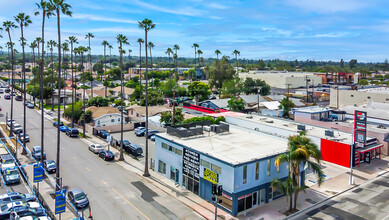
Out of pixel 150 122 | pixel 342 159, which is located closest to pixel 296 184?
pixel 342 159

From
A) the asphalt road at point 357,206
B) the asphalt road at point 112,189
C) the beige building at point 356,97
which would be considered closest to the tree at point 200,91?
the beige building at point 356,97

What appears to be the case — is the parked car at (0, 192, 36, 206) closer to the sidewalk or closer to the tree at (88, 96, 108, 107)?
the sidewalk

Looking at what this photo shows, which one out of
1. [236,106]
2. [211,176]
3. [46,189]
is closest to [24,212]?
[46,189]

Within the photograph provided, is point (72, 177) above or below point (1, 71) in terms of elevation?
below

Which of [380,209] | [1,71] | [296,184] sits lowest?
[380,209]

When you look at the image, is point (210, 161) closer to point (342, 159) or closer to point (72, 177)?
point (72, 177)

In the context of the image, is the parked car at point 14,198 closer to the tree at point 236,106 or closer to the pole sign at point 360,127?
the pole sign at point 360,127
